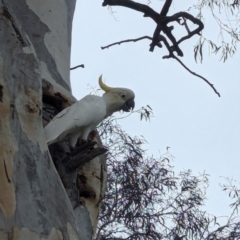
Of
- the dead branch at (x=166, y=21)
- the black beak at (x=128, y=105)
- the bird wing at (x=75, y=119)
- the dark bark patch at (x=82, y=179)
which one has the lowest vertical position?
the dark bark patch at (x=82, y=179)

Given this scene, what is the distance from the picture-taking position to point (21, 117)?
173 cm

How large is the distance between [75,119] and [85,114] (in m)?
0.07

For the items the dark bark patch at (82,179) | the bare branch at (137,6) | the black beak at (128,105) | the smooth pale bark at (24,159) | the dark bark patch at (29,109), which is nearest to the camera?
the smooth pale bark at (24,159)

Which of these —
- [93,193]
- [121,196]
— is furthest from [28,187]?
[121,196]

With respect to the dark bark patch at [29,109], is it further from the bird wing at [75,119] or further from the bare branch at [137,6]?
the bare branch at [137,6]

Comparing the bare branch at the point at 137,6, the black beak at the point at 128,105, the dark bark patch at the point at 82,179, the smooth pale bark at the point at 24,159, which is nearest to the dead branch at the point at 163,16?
the bare branch at the point at 137,6

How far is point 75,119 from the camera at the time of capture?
2.15 meters

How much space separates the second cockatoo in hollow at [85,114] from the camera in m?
2.07

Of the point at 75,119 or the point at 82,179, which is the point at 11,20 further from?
the point at 82,179

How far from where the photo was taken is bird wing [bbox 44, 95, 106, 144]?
6.75 ft

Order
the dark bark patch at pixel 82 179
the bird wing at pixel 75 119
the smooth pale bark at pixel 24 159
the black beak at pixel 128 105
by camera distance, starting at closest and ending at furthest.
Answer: the smooth pale bark at pixel 24 159
the bird wing at pixel 75 119
the dark bark patch at pixel 82 179
the black beak at pixel 128 105

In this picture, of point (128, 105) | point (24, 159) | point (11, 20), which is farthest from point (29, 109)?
point (128, 105)

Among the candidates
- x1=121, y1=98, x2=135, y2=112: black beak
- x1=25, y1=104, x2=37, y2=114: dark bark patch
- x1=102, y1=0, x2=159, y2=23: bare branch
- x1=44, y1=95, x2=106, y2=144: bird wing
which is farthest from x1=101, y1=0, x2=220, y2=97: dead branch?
x1=25, y1=104, x2=37, y2=114: dark bark patch

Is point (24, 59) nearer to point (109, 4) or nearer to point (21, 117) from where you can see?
point (21, 117)
